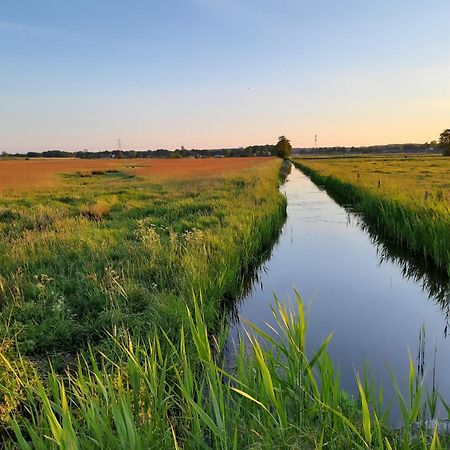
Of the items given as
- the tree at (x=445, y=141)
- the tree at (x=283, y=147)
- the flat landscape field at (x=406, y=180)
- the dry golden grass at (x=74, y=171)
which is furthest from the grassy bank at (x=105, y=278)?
the tree at (x=283, y=147)

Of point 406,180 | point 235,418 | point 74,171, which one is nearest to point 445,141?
point 406,180

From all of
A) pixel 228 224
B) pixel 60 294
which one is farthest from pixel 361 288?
pixel 60 294

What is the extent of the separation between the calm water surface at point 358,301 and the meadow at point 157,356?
45 centimetres

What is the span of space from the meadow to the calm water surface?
446 mm

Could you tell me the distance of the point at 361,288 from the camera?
28.5 ft

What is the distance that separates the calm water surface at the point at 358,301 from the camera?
18.0ft

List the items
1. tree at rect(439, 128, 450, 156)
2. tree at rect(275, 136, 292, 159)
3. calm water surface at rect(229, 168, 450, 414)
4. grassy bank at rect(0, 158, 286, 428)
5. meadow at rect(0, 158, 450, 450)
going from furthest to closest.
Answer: tree at rect(275, 136, 292, 159) < tree at rect(439, 128, 450, 156) < calm water surface at rect(229, 168, 450, 414) < grassy bank at rect(0, 158, 286, 428) < meadow at rect(0, 158, 450, 450)

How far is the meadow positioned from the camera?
2.47 meters

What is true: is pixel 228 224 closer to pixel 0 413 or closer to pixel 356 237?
pixel 356 237

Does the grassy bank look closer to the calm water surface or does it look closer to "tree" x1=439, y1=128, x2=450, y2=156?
the calm water surface

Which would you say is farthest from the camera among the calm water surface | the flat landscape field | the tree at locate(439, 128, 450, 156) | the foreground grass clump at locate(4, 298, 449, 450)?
the tree at locate(439, 128, 450, 156)

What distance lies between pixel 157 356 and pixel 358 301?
4.95 metres

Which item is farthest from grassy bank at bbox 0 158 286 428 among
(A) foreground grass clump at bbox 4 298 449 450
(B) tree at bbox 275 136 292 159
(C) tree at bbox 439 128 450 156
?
(B) tree at bbox 275 136 292 159

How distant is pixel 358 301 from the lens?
789 cm
